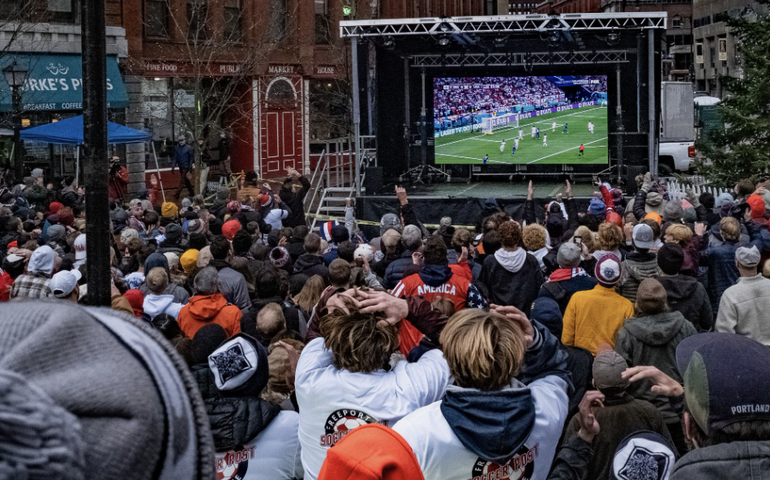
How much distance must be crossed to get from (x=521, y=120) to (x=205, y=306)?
17.1 m

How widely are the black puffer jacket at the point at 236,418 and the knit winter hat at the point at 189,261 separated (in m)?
5.04

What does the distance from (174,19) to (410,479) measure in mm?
26346

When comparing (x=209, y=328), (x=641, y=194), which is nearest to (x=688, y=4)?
(x=641, y=194)

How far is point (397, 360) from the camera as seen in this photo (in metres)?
4.29

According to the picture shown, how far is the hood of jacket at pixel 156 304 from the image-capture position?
7.07m

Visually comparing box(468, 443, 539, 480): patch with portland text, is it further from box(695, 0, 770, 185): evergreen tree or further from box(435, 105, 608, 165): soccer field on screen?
box(435, 105, 608, 165): soccer field on screen

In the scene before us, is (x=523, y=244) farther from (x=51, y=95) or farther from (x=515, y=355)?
(x=51, y=95)

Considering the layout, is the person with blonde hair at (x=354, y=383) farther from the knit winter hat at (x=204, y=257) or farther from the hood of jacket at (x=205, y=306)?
the knit winter hat at (x=204, y=257)

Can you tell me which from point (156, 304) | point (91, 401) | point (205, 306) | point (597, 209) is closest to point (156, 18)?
point (597, 209)

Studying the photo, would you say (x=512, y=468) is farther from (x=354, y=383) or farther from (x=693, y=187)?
(x=693, y=187)

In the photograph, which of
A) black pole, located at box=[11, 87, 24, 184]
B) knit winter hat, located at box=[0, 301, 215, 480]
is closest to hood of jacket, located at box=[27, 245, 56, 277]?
knit winter hat, located at box=[0, 301, 215, 480]

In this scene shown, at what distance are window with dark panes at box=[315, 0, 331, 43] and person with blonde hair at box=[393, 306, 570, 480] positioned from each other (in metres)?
31.2

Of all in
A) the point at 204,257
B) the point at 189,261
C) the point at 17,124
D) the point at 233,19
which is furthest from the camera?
the point at 233,19

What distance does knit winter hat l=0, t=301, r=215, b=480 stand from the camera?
77 cm
